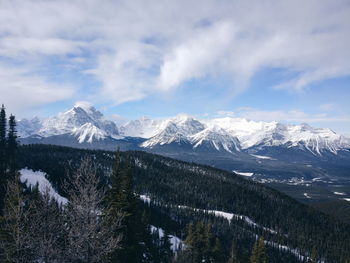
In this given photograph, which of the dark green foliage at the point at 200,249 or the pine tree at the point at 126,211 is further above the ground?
the pine tree at the point at 126,211

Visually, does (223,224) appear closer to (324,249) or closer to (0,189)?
(324,249)

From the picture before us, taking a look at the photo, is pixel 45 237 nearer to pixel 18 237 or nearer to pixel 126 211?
pixel 18 237

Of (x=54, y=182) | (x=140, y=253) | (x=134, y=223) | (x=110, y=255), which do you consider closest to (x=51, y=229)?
(x=110, y=255)

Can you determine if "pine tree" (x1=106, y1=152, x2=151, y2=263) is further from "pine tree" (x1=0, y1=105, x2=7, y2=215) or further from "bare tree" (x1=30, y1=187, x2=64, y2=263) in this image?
"pine tree" (x1=0, y1=105, x2=7, y2=215)

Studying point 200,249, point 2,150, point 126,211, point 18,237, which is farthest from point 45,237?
point 2,150

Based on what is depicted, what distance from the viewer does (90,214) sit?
878 inches

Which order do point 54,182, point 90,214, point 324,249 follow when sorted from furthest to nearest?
point 324,249 < point 54,182 < point 90,214

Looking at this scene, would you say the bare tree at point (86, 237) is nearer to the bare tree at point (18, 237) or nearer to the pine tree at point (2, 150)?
the bare tree at point (18, 237)

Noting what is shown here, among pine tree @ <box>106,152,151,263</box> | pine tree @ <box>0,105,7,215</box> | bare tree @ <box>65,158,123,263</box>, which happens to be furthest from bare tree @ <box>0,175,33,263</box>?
pine tree @ <box>0,105,7,215</box>

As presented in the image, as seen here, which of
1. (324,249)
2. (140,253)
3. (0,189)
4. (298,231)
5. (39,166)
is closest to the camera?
(140,253)

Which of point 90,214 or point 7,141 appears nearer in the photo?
point 90,214

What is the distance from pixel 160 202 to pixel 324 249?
108030mm

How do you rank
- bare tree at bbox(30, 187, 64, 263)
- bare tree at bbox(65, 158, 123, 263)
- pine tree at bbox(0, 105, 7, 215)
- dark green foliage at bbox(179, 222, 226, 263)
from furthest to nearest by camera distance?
pine tree at bbox(0, 105, 7, 215) → dark green foliage at bbox(179, 222, 226, 263) → bare tree at bbox(65, 158, 123, 263) → bare tree at bbox(30, 187, 64, 263)

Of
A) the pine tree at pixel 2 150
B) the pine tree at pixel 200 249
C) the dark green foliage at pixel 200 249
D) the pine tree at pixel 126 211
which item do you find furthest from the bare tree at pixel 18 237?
the pine tree at pixel 200 249
